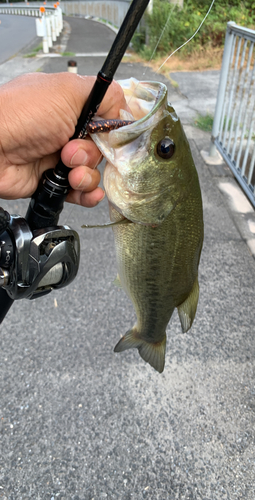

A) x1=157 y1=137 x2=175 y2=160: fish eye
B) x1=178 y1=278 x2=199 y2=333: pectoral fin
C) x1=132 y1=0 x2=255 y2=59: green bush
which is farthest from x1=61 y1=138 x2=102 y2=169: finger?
x1=132 y1=0 x2=255 y2=59: green bush

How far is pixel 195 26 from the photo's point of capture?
10.6m

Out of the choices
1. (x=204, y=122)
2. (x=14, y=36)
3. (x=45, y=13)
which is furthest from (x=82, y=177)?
(x=14, y=36)

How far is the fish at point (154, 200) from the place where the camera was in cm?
126

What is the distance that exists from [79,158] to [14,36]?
63.9 ft

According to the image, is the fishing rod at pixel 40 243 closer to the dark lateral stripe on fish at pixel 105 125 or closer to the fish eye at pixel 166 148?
the dark lateral stripe on fish at pixel 105 125

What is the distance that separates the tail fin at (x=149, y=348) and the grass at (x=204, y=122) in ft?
18.0

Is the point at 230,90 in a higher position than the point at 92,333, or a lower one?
higher

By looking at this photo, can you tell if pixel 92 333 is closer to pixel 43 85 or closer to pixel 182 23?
pixel 43 85

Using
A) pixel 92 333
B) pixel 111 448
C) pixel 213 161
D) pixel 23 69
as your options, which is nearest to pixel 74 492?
pixel 111 448

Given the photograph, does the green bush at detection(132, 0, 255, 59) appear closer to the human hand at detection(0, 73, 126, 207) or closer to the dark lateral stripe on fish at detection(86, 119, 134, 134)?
the human hand at detection(0, 73, 126, 207)

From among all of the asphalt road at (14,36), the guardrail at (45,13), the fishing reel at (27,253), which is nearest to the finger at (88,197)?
the fishing reel at (27,253)

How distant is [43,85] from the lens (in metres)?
1.32

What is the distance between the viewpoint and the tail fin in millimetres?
1667

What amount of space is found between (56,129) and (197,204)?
1.90 feet
